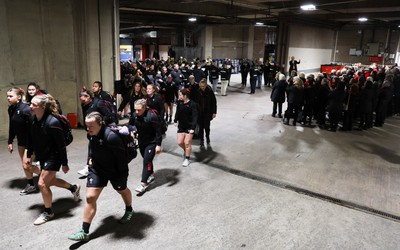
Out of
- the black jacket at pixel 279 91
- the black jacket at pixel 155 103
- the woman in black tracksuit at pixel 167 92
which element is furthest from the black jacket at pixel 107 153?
the black jacket at pixel 279 91

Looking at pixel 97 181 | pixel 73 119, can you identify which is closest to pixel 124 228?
pixel 97 181

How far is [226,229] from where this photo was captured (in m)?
4.59

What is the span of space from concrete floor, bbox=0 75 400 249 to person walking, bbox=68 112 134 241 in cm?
47

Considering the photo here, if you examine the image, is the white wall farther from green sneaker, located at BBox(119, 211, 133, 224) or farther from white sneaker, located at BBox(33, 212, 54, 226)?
white sneaker, located at BBox(33, 212, 54, 226)

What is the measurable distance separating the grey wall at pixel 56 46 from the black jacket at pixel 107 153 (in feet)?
19.6

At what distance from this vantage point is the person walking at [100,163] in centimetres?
398

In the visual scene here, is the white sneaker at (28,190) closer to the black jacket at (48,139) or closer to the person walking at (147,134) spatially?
the black jacket at (48,139)

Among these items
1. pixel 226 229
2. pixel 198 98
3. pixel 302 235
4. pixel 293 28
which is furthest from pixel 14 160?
pixel 293 28

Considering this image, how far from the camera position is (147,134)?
5.55 m

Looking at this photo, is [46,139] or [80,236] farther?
[46,139]

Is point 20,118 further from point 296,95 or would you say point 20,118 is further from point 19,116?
point 296,95

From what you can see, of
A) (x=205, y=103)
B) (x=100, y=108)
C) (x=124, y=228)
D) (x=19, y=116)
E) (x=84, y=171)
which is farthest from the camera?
(x=205, y=103)

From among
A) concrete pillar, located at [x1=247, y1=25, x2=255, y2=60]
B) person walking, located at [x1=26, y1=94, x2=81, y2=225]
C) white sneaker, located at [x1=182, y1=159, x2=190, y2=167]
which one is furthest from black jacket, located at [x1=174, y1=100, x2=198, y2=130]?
concrete pillar, located at [x1=247, y1=25, x2=255, y2=60]

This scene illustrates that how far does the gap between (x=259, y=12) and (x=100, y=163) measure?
1687 cm
